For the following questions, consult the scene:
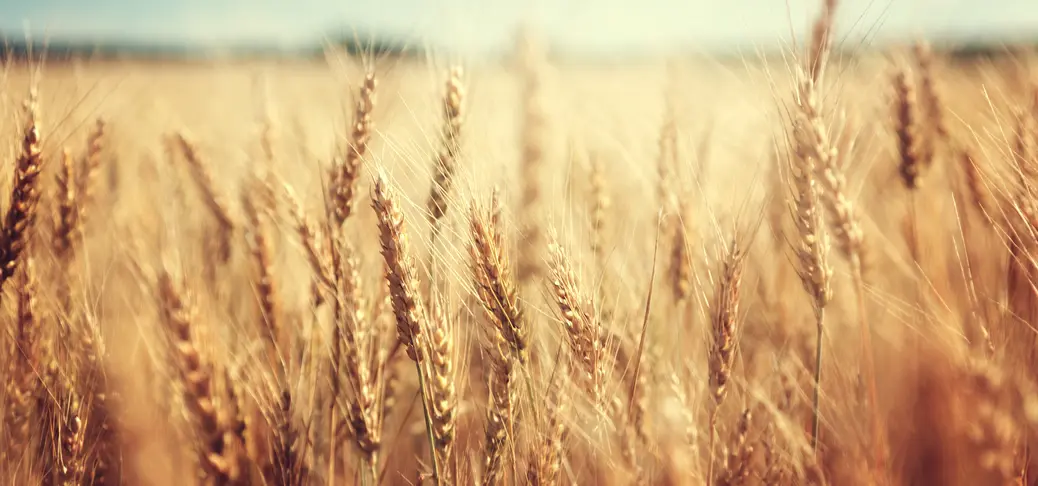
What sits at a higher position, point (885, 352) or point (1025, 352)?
point (1025, 352)

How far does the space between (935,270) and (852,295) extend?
23cm

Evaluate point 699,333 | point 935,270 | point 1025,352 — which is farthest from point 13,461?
point 935,270

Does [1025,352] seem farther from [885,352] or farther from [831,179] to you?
[885,352]

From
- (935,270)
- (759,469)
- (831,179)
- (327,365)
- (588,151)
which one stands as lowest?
(759,469)

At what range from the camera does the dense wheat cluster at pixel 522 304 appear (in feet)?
3.35

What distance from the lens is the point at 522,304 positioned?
3.46ft

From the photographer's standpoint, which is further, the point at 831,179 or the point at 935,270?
→ the point at 935,270

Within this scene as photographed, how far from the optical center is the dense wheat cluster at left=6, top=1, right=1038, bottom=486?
3.35ft

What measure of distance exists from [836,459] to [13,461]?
70.4 inches

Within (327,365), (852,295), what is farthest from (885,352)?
(327,365)

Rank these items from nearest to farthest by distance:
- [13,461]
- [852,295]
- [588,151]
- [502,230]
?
[502,230], [13,461], [852,295], [588,151]

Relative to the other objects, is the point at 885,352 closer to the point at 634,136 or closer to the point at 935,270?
the point at 935,270

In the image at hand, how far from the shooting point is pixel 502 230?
1066 mm

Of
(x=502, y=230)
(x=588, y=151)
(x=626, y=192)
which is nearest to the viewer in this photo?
(x=502, y=230)
